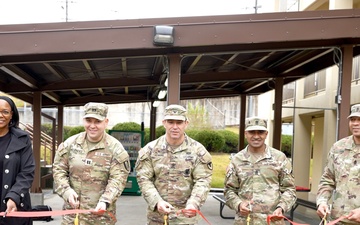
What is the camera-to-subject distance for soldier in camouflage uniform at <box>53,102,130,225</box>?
359 centimetres

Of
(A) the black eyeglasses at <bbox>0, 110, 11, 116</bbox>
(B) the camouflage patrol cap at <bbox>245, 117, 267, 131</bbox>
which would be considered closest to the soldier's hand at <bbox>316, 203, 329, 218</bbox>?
(B) the camouflage patrol cap at <bbox>245, 117, 267, 131</bbox>

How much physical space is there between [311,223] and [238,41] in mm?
4634

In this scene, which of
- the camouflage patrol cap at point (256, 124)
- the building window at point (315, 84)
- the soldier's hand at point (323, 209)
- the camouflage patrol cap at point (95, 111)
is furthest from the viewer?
the building window at point (315, 84)

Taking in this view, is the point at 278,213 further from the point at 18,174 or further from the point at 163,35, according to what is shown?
the point at 163,35

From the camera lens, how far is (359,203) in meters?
3.44

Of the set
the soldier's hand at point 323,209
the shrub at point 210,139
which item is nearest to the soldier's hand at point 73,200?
the soldier's hand at point 323,209

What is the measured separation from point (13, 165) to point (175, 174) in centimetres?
134

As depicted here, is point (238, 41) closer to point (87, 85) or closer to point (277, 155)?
point (277, 155)

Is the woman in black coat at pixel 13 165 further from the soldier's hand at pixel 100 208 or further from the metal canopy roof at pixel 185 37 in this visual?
the metal canopy roof at pixel 185 37

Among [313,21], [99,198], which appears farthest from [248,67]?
[99,198]

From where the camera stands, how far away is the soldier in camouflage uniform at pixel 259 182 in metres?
3.67

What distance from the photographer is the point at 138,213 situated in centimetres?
888

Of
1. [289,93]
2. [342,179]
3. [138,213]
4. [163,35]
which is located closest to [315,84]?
[289,93]

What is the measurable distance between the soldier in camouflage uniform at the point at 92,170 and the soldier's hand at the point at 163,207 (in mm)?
382
